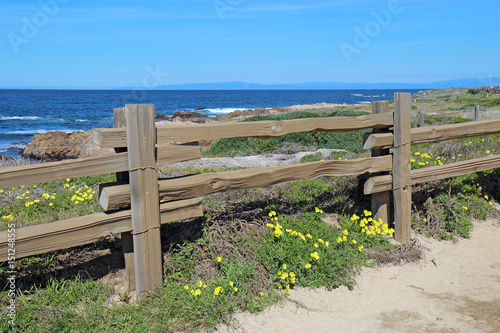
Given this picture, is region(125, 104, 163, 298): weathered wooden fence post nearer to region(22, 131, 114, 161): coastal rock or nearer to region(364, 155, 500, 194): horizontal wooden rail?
region(364, 155, 500, 194): horizontal wooden rail

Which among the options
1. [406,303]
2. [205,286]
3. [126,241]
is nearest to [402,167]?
[406,303]

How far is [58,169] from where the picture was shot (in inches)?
134

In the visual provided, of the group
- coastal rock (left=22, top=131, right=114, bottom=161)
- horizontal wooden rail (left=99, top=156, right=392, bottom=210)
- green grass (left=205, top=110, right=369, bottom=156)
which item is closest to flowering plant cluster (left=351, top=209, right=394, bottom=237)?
horizontal wooden rail (left=99, top=156, right=392, bottom=210)

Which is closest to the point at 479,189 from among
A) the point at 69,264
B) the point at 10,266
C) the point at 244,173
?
the point at 244,173

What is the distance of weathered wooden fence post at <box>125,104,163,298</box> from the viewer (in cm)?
366

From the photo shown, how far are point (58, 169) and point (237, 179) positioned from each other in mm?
1692

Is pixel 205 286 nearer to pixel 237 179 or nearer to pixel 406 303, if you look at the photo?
pixel 237 179

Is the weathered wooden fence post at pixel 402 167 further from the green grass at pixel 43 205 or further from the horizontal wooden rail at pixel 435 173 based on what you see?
the green grass at pixel 43 205

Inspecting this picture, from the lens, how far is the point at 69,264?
4.33 metres

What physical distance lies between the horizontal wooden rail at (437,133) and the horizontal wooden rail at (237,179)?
21cm

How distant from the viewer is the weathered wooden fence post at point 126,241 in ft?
12.5

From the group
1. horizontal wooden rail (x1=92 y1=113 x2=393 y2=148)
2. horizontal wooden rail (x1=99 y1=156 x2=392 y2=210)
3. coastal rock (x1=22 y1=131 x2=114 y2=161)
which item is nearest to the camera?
horizontal wooden rail (x1=92 y1=113 x2=393 y2=148)

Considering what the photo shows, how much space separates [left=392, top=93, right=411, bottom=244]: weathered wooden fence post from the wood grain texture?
3.22 m

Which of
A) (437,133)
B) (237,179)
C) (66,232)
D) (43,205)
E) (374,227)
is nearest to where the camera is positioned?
(66,232)
